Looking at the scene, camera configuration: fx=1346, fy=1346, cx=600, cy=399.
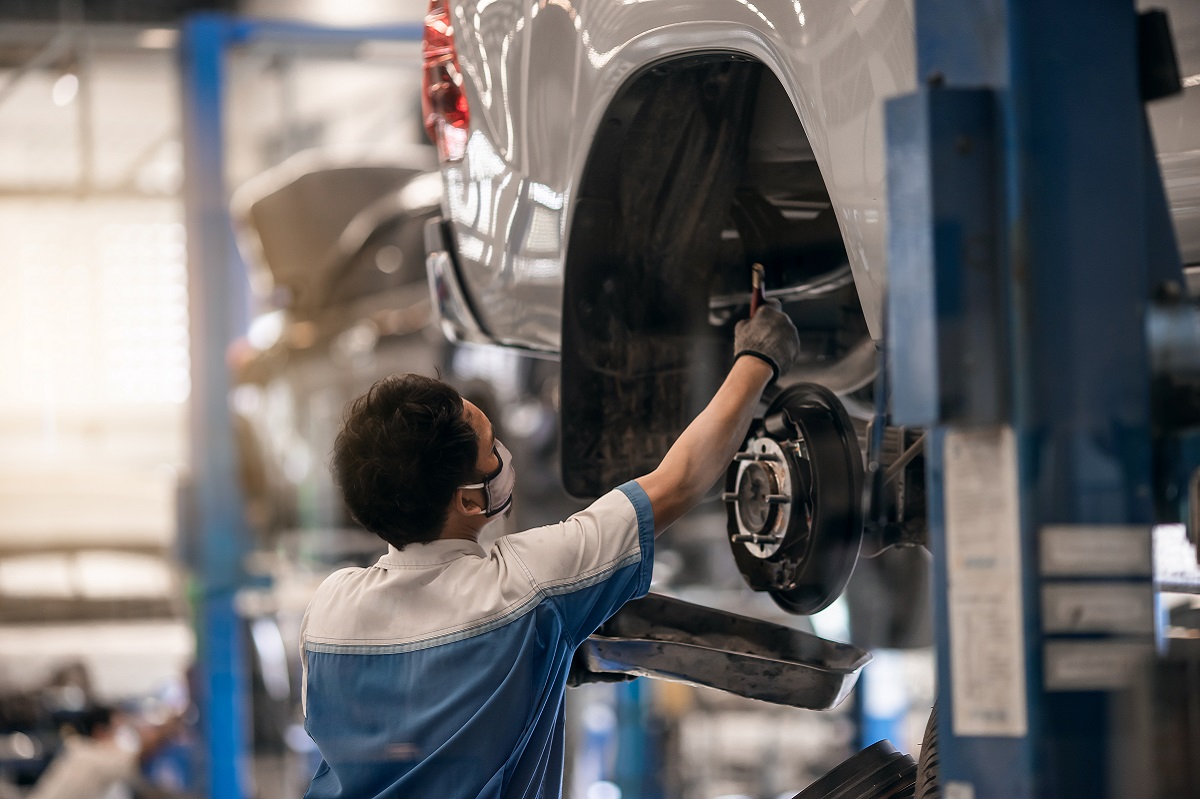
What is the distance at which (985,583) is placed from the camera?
117 cm

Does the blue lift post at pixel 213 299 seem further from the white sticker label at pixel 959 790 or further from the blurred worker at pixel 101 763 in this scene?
the white sticker label at pixel 959 790

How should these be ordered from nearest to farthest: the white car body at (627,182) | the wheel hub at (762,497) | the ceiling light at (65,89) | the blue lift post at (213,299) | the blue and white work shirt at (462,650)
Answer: the white car body at (627,182), the blue and white work shirt at (462,650), the wheel hub at (762,497), the blue lift post at (213,299), the ceiling light at (65,89)

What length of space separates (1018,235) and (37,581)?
8114 millimetres

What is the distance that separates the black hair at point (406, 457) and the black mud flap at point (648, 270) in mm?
508

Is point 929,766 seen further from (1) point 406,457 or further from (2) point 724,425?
(1) point 406,457

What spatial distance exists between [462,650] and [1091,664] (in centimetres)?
77

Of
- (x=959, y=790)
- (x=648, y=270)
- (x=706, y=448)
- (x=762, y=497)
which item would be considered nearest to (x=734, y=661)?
(x=762, y=497)

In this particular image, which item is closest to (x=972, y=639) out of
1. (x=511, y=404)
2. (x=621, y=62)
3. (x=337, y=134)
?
(x=621, y=62)

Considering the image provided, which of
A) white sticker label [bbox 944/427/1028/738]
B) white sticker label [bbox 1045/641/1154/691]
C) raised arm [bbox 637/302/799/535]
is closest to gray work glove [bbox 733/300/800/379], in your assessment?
raised arm [bbox 637/302/799/535]

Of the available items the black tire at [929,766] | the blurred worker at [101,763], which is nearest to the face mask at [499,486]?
the black tire at [929,766]

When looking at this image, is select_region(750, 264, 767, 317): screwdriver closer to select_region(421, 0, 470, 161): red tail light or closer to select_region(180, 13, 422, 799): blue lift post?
select_region(421, 0, 470, 161): red tail light

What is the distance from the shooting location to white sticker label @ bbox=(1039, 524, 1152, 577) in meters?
1.14

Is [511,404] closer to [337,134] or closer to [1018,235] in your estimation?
[1018,235]

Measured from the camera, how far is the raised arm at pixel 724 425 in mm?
1776
